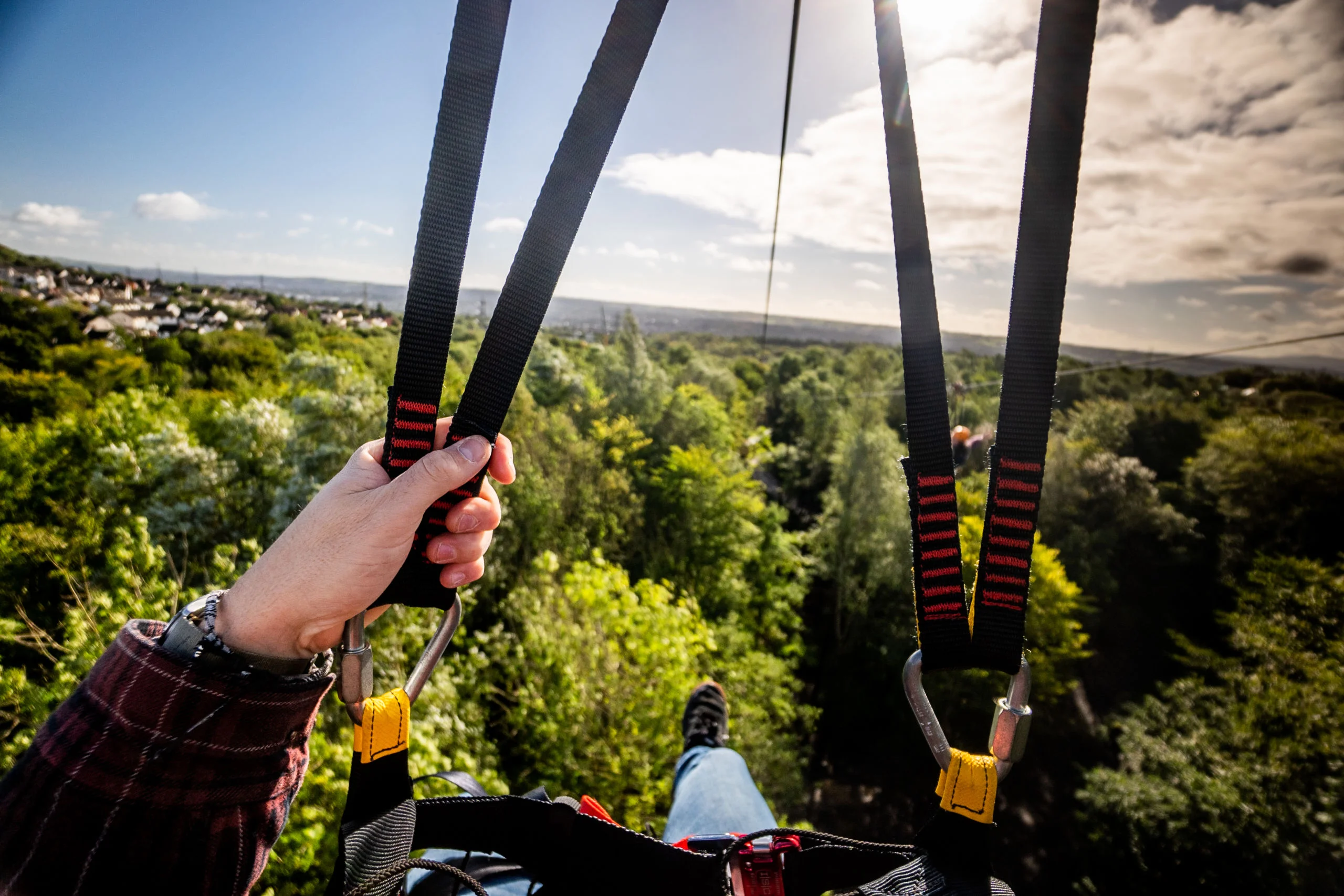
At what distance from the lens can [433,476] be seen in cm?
105

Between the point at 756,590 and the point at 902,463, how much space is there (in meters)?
28.2

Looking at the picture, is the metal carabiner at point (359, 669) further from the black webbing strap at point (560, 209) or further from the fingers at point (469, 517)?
the black webbing strap at point (560, 209)

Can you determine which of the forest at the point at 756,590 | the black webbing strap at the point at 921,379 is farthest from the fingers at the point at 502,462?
the forest at the point at 756,590

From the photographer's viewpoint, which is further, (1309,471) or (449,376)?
(449,376)

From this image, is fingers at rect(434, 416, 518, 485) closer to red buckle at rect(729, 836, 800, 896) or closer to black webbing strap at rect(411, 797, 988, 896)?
black webbing strap at rect(411, 797, 988, 896)

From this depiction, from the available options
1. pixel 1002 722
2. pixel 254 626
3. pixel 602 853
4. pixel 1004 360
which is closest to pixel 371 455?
pixel 254 626

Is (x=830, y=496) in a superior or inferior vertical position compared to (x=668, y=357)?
inferior

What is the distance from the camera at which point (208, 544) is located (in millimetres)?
17562

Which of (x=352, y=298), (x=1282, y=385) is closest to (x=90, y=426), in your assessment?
(x=352, y=298)

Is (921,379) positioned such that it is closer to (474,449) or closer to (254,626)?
(474,449)

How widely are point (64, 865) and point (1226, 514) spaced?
122 feet

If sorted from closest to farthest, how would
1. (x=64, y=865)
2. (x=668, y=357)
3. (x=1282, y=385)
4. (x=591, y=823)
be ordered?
(x=64, y=865), (x=591, y=823), (x=1282, y=385), (x=668, y=357)

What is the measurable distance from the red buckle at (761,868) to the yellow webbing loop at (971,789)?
302 millimetres

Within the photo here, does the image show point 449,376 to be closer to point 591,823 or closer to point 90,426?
point 90,426
